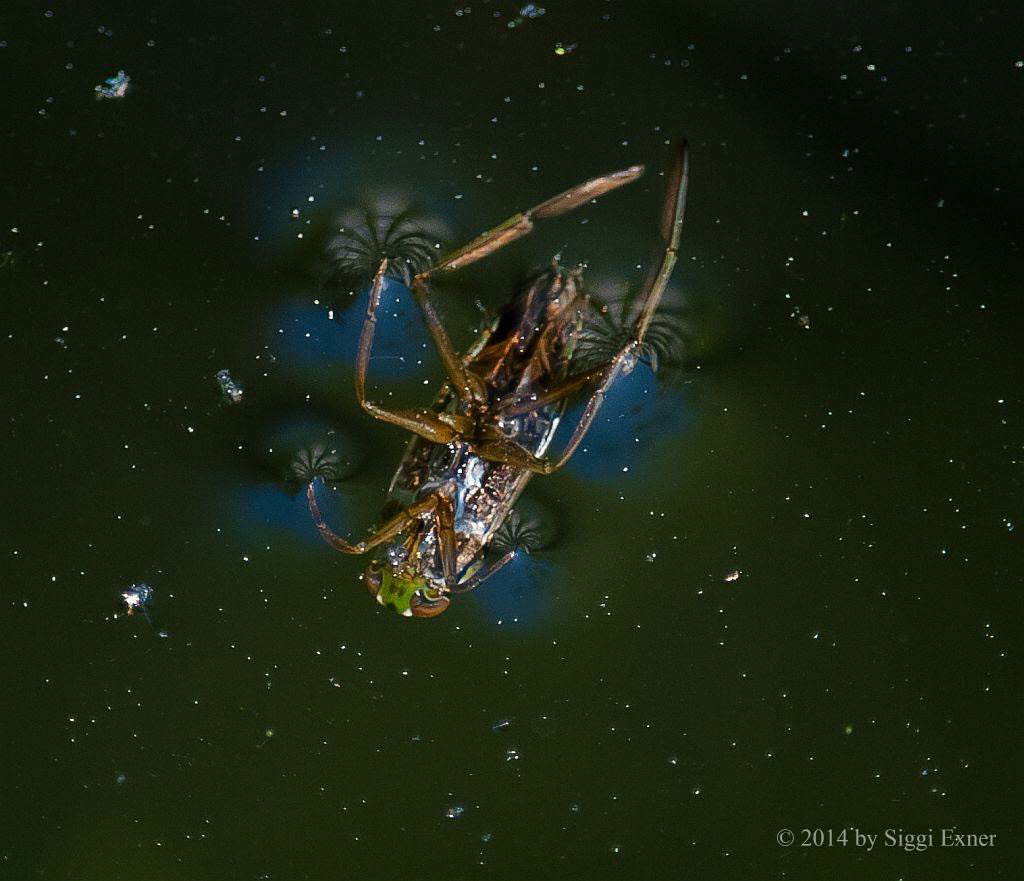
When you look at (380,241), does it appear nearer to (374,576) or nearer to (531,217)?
(531,217)

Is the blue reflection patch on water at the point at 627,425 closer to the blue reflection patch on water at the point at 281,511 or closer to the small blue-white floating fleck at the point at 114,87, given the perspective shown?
the blue reflection patch on water at the point at 281,511

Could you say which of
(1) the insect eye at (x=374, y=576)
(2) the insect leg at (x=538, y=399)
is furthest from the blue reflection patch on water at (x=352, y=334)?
(1) the insect eye at (x=374, y=576)

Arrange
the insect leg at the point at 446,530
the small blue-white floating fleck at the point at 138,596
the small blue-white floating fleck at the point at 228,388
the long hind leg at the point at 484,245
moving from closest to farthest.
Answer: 1. the long hind leg at the point at 484,245
2. the insect leg at the point at 446,530
3. the small blue-white floating fleck at the point at 228,388
4. the small blue-white floating fleck at the point at 138,596

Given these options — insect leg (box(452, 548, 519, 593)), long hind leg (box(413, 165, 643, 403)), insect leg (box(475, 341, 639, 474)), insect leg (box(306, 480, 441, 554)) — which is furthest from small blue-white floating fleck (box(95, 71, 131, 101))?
insect leg (box(452, 548, 519, 593))

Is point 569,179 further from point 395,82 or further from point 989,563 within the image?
point 989,563

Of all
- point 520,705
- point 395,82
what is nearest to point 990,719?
point 520,705

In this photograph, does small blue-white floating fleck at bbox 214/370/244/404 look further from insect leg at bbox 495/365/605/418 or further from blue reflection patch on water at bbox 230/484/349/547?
insect leg at bbox 495/365/605/418
